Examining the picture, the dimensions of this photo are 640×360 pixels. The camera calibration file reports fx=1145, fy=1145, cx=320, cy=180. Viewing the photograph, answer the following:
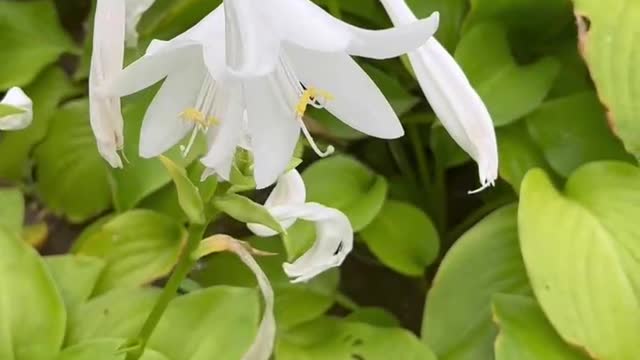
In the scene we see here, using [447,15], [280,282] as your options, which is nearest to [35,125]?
[280,282]

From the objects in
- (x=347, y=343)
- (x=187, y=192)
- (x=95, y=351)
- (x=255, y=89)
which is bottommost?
(x=347, y=343)

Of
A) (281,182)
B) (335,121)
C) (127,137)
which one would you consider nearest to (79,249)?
(127,137)

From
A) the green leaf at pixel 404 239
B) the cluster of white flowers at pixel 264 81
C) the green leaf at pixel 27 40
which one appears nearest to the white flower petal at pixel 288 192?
the cluster of white flowers at pixel 264 81

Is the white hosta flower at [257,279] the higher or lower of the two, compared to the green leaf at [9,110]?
lower

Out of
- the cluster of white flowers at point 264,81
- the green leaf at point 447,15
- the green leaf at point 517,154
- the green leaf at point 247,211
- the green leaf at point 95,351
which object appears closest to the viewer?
the cluster of white flowers at point 264,81

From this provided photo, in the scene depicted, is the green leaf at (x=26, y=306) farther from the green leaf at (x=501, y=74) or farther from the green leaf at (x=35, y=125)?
the green leaf at (x=501, y=74)

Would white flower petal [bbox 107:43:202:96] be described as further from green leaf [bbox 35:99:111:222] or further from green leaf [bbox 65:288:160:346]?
green leaf [bbox 35:99:111:222]

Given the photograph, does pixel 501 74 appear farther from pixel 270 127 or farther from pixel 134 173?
pixel 270 127
